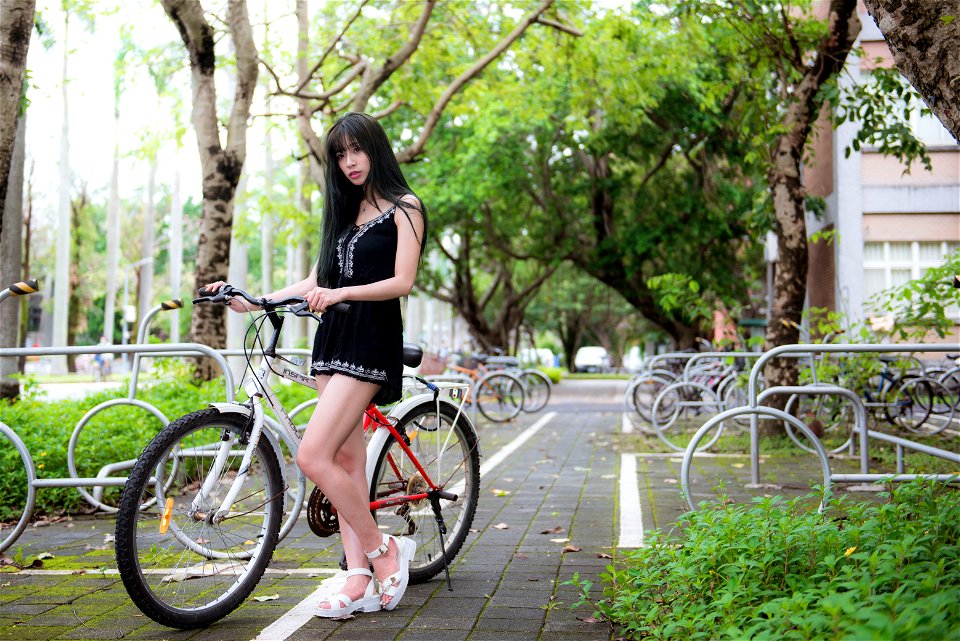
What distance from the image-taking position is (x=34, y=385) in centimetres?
876

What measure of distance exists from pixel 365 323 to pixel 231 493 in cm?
85

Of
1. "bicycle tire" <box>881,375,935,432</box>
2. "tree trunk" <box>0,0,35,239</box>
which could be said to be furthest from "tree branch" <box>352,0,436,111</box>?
"bicycle tire" <box>881,375,935,432</box>

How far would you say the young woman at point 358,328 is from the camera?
4.13m

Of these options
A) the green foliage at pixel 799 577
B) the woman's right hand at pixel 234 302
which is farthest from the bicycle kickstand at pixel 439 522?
the woman's right hand at pixel 234 302

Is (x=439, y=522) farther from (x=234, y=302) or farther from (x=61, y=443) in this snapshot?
(x=61, y=443)

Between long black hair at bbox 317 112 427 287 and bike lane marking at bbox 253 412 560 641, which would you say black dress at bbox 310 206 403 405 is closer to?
long black hair at bbox 317 112 427 287

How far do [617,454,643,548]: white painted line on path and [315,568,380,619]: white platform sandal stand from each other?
1876 millimetres

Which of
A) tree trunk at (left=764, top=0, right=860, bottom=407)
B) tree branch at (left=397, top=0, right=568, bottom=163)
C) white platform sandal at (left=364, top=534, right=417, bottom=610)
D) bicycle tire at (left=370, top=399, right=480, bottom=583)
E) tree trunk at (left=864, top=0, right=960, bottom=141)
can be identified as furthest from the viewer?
tree branch at (left=397, top=0, right=568, bottom=163)

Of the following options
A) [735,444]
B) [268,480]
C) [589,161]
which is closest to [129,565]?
[268,480]

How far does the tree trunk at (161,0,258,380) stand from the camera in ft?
35.9

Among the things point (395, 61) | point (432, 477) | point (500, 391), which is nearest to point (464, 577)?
point (432, 477)

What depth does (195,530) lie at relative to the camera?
4.15 meters

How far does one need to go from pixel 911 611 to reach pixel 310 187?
14.3 m

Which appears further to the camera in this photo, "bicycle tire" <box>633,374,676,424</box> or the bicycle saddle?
"bicycle tire" <box>633,374,676,424</box>
